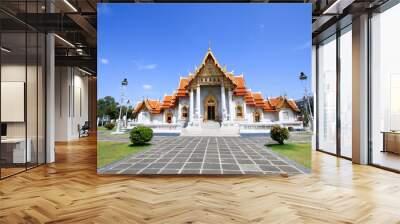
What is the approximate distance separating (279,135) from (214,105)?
1.24 m

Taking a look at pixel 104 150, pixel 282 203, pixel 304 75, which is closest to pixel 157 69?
pixel 104 150

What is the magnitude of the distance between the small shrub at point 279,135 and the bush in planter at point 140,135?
83.0 inches

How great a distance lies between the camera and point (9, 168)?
5406 mm

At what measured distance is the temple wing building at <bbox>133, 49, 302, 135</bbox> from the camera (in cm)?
531

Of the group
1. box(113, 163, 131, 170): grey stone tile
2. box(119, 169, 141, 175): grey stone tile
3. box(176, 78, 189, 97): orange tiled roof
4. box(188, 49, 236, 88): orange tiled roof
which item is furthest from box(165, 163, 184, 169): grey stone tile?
box(188, 49, 236, 88): orange tiled roof

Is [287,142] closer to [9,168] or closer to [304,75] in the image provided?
[304,75]

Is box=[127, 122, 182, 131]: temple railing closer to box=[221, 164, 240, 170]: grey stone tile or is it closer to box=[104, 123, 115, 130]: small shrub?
box=[104, 123, 115, 130]: small shrub

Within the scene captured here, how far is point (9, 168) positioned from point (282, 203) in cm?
462

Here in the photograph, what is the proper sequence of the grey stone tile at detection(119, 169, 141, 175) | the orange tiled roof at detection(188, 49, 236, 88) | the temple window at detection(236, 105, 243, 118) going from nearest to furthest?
1. the grey stone tile at detection(119, 169, 141, 175)
2. the orange tiled roof at detection(188, 49, 236, 88)
3. the temple window at detection(236, 105, 243, 118)

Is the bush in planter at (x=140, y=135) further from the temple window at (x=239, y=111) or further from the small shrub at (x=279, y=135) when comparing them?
the small shrub at (x=279, y=135)

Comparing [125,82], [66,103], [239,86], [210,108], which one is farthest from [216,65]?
[66,103]

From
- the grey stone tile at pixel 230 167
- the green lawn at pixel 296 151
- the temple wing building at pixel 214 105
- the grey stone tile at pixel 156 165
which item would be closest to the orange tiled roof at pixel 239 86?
the temple wing building at pixel 214 105

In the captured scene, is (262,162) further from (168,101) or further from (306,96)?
(168,101)

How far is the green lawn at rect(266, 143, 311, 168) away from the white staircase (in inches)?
27.6
